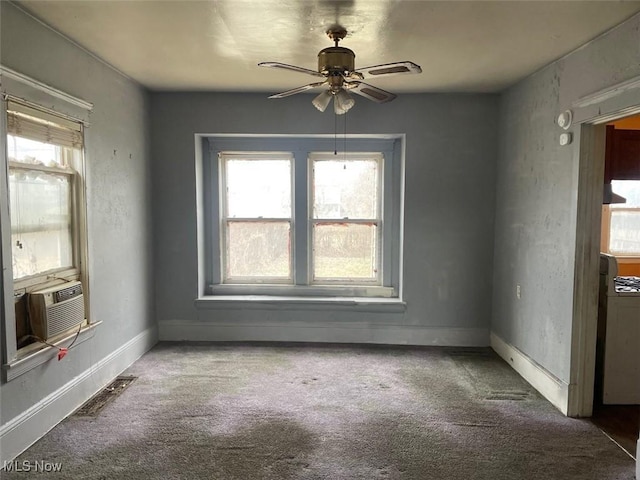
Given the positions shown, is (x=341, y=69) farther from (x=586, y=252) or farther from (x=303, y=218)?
(x=303, y=218)

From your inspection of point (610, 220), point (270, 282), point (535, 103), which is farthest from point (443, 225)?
point (610, 220)

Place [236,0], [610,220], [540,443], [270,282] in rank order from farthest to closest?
[610,220] → [270,282] → [540,443] → [236,0]

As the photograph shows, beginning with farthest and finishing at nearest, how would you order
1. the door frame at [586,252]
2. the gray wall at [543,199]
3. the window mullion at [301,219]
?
the window mullion at [301,219] → the door frame at [586,252] → the gray wall at [543,199]

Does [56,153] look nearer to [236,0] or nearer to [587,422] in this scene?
[236,0]

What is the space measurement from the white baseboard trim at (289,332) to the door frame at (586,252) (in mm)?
1650

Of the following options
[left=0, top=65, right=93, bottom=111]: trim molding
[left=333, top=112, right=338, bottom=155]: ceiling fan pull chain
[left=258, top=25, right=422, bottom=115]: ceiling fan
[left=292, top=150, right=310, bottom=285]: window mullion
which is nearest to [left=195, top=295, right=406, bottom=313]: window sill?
[left=292, top=150, right=310, bottom=285]: window mullion

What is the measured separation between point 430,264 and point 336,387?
5.45 feet

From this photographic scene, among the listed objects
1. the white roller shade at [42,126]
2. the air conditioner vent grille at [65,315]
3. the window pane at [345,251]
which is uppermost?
the white roller shade at [42,126]

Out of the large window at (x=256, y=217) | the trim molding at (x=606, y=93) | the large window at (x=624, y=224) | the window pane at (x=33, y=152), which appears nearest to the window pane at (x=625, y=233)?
the large window at (x=624, y=224)

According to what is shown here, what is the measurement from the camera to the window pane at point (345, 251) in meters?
4.58

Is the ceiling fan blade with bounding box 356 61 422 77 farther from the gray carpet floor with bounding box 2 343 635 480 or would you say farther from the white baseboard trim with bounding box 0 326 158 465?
the white baseboard trim with bounding box 0 326 158 465

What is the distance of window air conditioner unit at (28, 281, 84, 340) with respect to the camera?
A: 2.58m

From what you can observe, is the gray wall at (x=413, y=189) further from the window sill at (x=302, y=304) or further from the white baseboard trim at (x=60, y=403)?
the white baseboard trim at (x=60, y=403)

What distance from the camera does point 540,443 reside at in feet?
8.50
